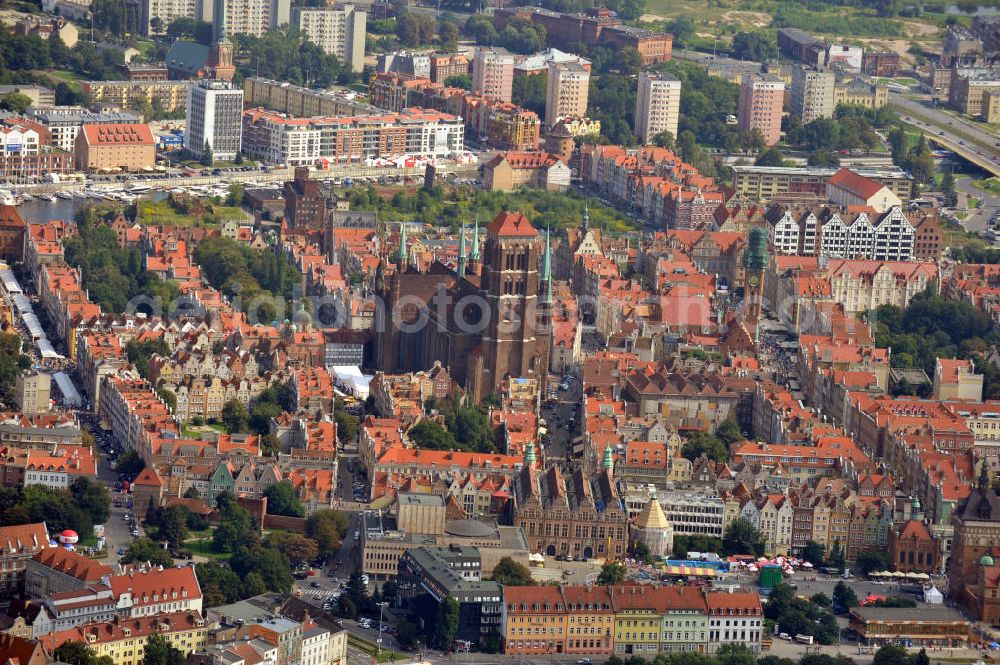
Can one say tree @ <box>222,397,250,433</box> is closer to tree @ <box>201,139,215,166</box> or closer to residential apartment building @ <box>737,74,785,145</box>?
tree @ <box>201,139,215,166</box>

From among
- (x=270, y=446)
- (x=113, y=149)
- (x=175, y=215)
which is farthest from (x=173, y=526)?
(x=113, y=149)

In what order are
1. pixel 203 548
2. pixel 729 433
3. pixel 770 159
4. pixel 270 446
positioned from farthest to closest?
pixel 770 159 < pixel 729 433 < pixel 270 446 < pixel 203 548

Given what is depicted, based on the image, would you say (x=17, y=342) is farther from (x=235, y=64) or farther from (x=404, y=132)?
(x=235, y=64)

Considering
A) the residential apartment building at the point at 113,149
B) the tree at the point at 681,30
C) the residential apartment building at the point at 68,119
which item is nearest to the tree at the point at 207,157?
the residential apartment building at the point at 113,149

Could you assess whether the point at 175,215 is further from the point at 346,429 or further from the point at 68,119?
the point at 346,429

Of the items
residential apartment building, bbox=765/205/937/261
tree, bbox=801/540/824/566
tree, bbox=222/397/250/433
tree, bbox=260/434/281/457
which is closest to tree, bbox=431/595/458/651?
tree, bbox=801/540/824/566

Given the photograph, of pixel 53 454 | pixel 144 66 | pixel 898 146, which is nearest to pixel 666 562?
pixel 53 454

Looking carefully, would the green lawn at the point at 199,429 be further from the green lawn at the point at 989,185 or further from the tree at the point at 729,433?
the green lawn at the point at 989,185
